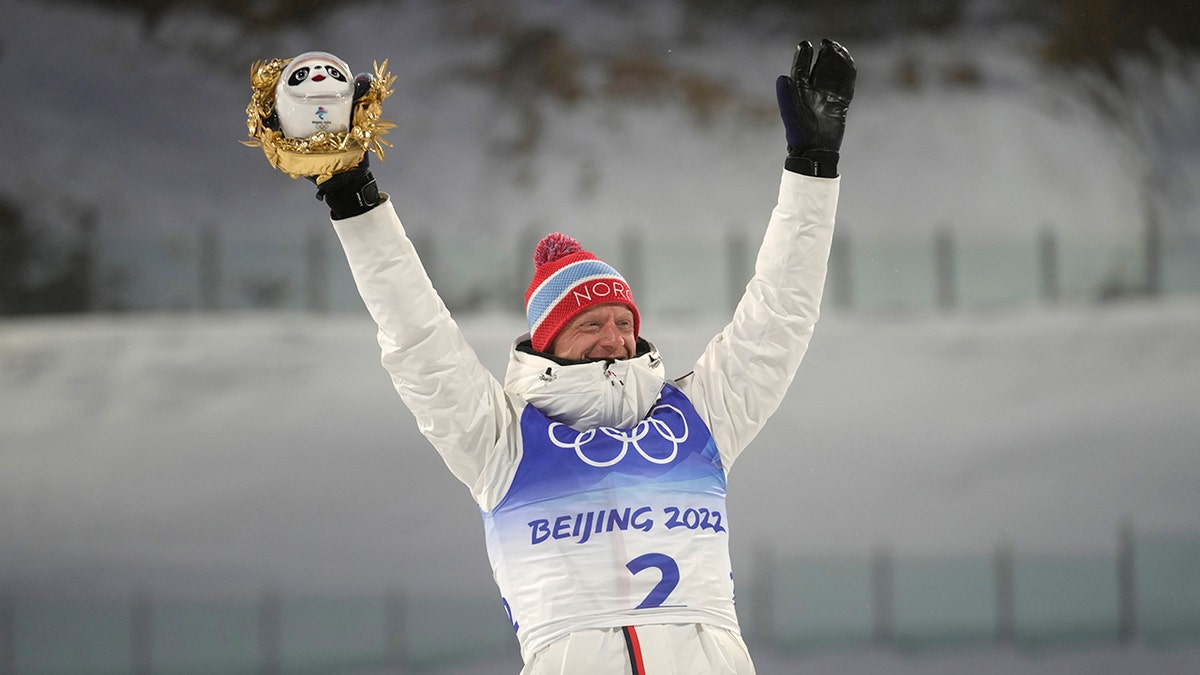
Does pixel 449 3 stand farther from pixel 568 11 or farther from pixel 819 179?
pixel 819 179

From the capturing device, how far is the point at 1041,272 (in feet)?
18.7

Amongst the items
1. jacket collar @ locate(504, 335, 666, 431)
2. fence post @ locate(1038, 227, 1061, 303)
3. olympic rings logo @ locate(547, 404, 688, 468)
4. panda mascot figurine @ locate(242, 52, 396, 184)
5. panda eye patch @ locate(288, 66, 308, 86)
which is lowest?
olympic rings logo @ locate(547, 404, 688, 468)

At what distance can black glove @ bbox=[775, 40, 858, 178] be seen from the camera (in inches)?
82.9

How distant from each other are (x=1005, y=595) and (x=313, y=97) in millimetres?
4266

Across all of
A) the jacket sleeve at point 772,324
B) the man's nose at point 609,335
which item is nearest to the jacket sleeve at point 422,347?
the man's nose at point 609,335

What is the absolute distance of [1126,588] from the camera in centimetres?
532

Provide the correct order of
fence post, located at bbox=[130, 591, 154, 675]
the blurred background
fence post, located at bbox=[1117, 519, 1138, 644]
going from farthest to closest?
1. fence post, located at bbox=[1117, 519, 1138, 644]
2. the blurred background
3. fence post, located at bbox=[130, 591, 154, 675]

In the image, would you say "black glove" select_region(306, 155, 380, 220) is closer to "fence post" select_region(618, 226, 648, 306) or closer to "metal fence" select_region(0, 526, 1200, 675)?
"metal fence" select_region(0, 526, 1200, 675)

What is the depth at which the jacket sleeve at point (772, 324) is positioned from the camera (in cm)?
209

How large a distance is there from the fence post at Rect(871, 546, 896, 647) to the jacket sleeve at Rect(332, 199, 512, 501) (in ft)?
11.7

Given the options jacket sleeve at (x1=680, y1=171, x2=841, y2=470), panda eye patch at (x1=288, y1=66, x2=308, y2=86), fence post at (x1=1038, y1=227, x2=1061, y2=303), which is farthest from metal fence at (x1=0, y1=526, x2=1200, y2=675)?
panda eye patch at (x1=288, y1=66, x2=308, y2=86)

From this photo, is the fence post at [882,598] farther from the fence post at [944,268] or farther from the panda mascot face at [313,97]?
the panda mascot face at [313,97]

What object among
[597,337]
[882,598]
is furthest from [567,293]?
[882,598]

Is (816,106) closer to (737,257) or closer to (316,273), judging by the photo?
(737,257)
